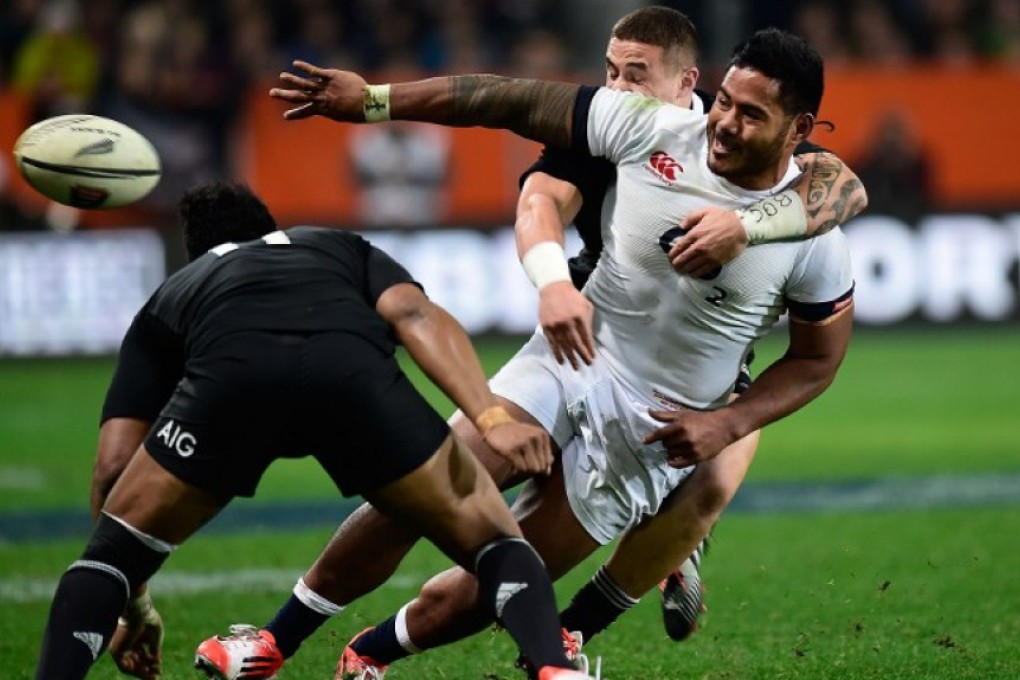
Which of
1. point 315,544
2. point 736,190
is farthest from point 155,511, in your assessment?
point 315,544

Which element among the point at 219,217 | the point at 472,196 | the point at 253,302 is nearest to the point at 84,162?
the point at 219,217

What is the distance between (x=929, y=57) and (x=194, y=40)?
693cm

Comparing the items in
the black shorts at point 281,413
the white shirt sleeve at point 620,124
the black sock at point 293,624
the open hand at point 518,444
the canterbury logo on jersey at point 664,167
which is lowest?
the black sock at point 293,624

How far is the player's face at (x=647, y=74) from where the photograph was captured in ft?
18.6

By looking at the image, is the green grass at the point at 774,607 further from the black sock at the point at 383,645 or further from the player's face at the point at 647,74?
the player's face at the point at 647,74

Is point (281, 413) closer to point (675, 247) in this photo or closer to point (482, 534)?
point (482, 534)

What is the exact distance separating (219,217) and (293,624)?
1.25 meters

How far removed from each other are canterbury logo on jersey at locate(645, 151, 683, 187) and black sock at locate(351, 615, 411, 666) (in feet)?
5.12

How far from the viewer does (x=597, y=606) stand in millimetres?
5672

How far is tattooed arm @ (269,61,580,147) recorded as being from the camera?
201 inches

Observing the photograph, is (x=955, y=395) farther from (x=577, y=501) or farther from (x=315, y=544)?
(x=577, y=501)

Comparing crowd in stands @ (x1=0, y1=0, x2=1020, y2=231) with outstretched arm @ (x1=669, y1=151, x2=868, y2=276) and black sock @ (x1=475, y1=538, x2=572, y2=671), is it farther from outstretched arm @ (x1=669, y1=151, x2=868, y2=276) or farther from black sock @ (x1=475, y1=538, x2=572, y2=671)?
black sock @ (x1=475, y1=538, x2=572, y2=671)

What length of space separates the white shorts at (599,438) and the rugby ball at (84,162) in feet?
4.19

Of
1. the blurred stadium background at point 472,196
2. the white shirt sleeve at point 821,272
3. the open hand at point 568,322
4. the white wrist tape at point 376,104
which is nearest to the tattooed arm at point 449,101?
the white wrist tape at point 376,104
